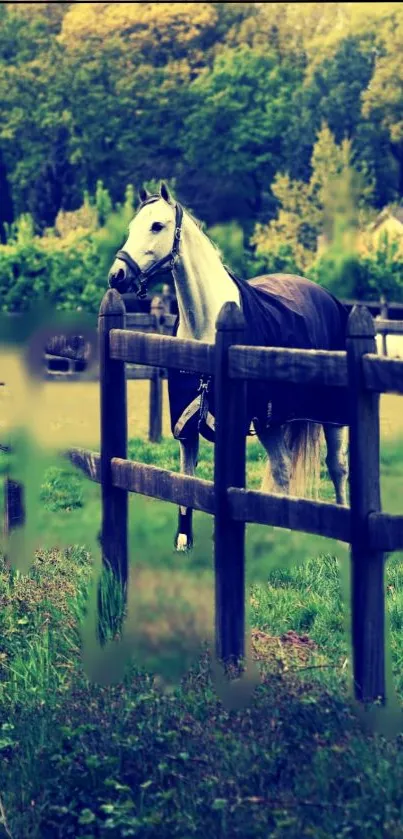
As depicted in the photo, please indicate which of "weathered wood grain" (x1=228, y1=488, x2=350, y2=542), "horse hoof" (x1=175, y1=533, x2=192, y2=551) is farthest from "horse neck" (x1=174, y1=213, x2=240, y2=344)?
"weathered wood grain" (x1=228, y1=488, x2=350, y2=542)

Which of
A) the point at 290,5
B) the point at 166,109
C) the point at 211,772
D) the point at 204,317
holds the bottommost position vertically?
the point at 211,772

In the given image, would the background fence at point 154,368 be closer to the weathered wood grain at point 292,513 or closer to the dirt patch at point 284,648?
the dirt patch at point 284,648

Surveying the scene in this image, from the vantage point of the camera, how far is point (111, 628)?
24.6 ft

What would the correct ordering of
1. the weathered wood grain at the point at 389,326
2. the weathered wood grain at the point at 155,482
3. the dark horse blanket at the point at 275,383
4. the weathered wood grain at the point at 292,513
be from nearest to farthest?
1. the weathered wood grain at the point at 292,513
2. the weathered wood grain at the point at 155,482
3. the dark horse blanket at the point at 275,383
4. the weathered wood grain at the point at 389,326

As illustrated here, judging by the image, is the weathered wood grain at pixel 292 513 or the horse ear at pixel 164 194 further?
the horse ear at pixel 164 194

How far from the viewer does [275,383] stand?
9461 millimetres

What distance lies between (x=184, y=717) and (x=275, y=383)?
3.71 meters

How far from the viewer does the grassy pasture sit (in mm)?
5320

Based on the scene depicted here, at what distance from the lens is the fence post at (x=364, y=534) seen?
6.11 m

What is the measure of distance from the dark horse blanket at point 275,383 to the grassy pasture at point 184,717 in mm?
970

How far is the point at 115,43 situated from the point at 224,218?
27.2ft

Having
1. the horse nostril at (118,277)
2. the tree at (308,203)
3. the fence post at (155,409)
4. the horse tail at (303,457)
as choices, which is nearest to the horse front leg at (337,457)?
the horse tail at (303,457)

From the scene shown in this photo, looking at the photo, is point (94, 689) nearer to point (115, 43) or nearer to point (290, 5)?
point (115, 43)

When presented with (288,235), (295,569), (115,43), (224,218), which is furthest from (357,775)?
(115,43)
